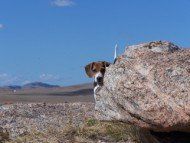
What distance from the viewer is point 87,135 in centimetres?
1156

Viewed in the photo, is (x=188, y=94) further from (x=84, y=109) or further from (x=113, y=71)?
(x=84, y=109)

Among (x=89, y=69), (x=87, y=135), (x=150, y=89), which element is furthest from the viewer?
(x=89, y=69)

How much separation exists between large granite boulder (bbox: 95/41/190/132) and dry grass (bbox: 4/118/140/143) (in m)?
1.27

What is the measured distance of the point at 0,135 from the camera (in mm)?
11633

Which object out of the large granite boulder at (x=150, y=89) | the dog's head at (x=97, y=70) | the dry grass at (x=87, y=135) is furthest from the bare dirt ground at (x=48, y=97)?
the large granite boulder at (x=150, y=89)

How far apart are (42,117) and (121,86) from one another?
6.06m

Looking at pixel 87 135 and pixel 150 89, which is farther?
pixel 87 135

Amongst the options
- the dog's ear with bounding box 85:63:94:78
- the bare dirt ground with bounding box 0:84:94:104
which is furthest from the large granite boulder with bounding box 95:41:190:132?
the bare dirt ground with bounding box 0:84:94:104

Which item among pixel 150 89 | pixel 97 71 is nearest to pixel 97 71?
pixel 97 71

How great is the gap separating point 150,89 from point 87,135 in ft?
9.44

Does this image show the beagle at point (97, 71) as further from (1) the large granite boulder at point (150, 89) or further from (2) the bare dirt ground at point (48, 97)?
(2) the bare dirt ground at point (48, 97)

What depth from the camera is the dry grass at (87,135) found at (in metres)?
11.1

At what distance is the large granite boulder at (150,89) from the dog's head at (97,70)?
5.24 ft

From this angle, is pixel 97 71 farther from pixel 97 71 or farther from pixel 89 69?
pixel 89 69
